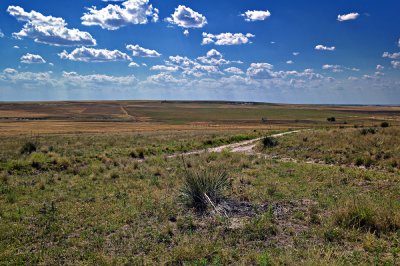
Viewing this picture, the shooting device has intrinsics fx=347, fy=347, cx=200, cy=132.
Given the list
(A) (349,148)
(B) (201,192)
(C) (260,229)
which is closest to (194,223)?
(B) (201,192)

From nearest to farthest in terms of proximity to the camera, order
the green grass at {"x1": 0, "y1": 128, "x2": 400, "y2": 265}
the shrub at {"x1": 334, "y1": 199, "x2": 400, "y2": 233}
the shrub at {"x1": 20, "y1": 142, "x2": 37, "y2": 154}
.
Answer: the green grass at {"x1": 0, "y1": 128, "x2": 400, "y2": 265} → the shrub at {"x1": 334, "y1": 199, "x2": 400, "y2": 233} → the shrub at {"x1": 20, "y1": 142, "x2": 37, "y2": 154}

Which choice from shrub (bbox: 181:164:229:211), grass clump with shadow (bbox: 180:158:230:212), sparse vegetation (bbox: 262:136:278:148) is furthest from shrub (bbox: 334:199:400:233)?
sparse vegetation (bbox: 262:136:278:148)

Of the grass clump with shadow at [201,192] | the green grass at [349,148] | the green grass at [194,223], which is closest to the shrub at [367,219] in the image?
the green grass at [194,223]

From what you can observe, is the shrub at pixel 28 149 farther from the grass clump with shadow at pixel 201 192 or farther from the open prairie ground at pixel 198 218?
the grass clump with shadow at pixel 201 192

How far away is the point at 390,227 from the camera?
360 inches

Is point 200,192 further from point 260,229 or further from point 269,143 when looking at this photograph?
point 269,143

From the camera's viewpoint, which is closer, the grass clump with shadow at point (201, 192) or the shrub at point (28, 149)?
the grass clump with shadow at point (201, 192)

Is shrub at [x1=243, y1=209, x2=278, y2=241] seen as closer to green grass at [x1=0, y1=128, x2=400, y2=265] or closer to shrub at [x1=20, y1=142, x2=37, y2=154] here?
green grass at [x1=0, y1=128, x2=400, y2=265]

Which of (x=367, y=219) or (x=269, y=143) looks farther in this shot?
(x=269, y=143)

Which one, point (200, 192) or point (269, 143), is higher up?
point (200, 192)

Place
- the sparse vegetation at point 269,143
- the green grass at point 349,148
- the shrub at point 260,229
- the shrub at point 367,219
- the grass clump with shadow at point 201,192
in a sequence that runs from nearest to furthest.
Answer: the shrub at point 260,229 → the shrub at point 367,219 → the grass clump with shadow at point 201,192 → the green grass at point 349,148 → the sparse vegetation at point 269,143

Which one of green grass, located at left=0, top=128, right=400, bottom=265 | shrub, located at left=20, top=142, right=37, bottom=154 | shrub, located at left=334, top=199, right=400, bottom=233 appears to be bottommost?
shrub, located at left=20, top=142, right=37, bottom=154

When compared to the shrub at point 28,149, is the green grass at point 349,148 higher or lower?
higher

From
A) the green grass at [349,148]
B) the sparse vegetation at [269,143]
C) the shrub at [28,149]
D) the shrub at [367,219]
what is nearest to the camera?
the shrub at [367,219]
